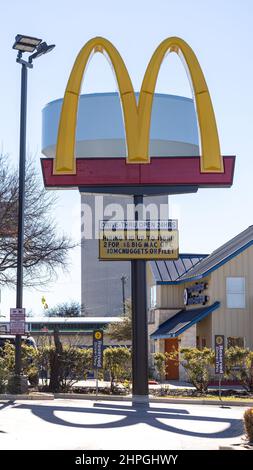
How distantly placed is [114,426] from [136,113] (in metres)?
10.1

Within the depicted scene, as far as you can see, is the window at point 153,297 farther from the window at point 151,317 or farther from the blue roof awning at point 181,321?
the blue roof awning at point 181,321

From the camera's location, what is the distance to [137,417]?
17.5 metres

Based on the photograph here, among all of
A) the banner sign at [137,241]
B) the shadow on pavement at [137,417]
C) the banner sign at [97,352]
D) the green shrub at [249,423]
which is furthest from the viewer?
the banner sign at [97,352]

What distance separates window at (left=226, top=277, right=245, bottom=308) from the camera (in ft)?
122

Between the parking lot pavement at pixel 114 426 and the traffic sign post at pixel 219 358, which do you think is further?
the traffic sign post at pixel 219 358

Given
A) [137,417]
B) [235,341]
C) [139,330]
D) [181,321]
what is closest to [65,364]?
[139,330]

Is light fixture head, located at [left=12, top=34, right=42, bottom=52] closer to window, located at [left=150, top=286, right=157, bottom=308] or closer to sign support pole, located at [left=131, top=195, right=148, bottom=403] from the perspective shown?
sign support pole, located at [left=131, top=195, right=148, bottom=403]

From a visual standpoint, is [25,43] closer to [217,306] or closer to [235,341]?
[217,306]

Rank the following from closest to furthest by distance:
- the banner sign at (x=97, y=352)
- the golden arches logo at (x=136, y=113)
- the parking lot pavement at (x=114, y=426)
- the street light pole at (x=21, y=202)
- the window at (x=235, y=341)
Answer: the parking lot pavement at (x=114, y=426) → the street light pole at (x=21, y=202) → the golden arches logo at (x=136, y=113) → the banner sign at (x=97, y=352) → the window at (x=235, y=341)

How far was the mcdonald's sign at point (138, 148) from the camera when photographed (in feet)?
73.2

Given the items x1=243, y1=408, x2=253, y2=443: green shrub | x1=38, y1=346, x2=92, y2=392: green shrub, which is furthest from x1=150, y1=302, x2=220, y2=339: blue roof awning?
x1=243, y1=408, x2=253, y2=443: green shrub

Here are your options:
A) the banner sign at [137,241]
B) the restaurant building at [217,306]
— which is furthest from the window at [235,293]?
the banner sign at [137,241]
